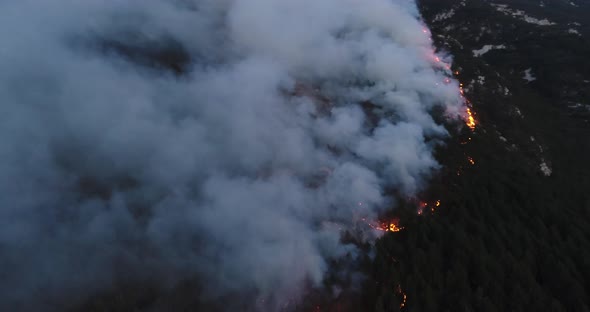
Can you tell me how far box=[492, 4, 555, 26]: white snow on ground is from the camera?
6834 inches

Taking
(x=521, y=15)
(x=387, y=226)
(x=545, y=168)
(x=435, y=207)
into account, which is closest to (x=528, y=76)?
(x=521, y=15)

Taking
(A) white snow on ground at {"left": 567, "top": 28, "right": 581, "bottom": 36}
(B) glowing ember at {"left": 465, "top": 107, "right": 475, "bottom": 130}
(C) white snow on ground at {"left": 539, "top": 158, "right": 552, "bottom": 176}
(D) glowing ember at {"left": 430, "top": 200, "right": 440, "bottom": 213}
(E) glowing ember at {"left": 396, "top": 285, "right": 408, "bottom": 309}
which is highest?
(E) glowing ember at {"left": 396, "top": 285, "right": 408, "bottom": 309}

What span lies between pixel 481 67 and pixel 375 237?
Answer: 88.3 m

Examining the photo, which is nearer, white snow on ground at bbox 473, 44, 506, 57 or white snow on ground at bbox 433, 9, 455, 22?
white snow on ground at bbox 473, 44, 506, 57

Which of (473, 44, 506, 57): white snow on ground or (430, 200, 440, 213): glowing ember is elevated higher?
(430, 200, 440, 213): glowing ember

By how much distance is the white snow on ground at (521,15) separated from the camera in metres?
174

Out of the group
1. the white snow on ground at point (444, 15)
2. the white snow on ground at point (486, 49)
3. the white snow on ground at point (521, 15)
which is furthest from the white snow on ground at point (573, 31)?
the white snow on ground at point (444, 15)

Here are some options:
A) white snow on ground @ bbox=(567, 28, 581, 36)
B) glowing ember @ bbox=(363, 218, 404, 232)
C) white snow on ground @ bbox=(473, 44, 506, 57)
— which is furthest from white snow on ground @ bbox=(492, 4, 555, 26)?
glowing ember @ bbox=(363, 218, 404, 232)

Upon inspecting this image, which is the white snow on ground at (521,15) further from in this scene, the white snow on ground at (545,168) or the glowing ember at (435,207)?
the glowing ember at (435,207)

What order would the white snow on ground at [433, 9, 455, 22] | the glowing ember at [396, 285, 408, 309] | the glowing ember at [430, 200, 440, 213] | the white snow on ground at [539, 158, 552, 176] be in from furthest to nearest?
the white snow on ground at [433, 9, 455, 22]
the white snow on ground at [539, 158, 552, 176]
the glowing ember at [430, 200, 440, 213]
the glowing ember at [396, 285, 408, 309]

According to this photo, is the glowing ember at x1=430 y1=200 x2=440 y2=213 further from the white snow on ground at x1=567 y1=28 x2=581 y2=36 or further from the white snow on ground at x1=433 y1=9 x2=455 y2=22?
the white snow on ground at x1=433 y1=9 x2=455 y2=22

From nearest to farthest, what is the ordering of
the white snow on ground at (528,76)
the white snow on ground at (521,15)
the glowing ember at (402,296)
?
1. the glowing ember at (402,296)
2. the white snow on ground at (528,76)
3. the white snow on ground at (521,15)

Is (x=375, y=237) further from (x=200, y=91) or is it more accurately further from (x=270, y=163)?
(x=200, y=91)

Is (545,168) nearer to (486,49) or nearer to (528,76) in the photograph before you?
(528,76)
